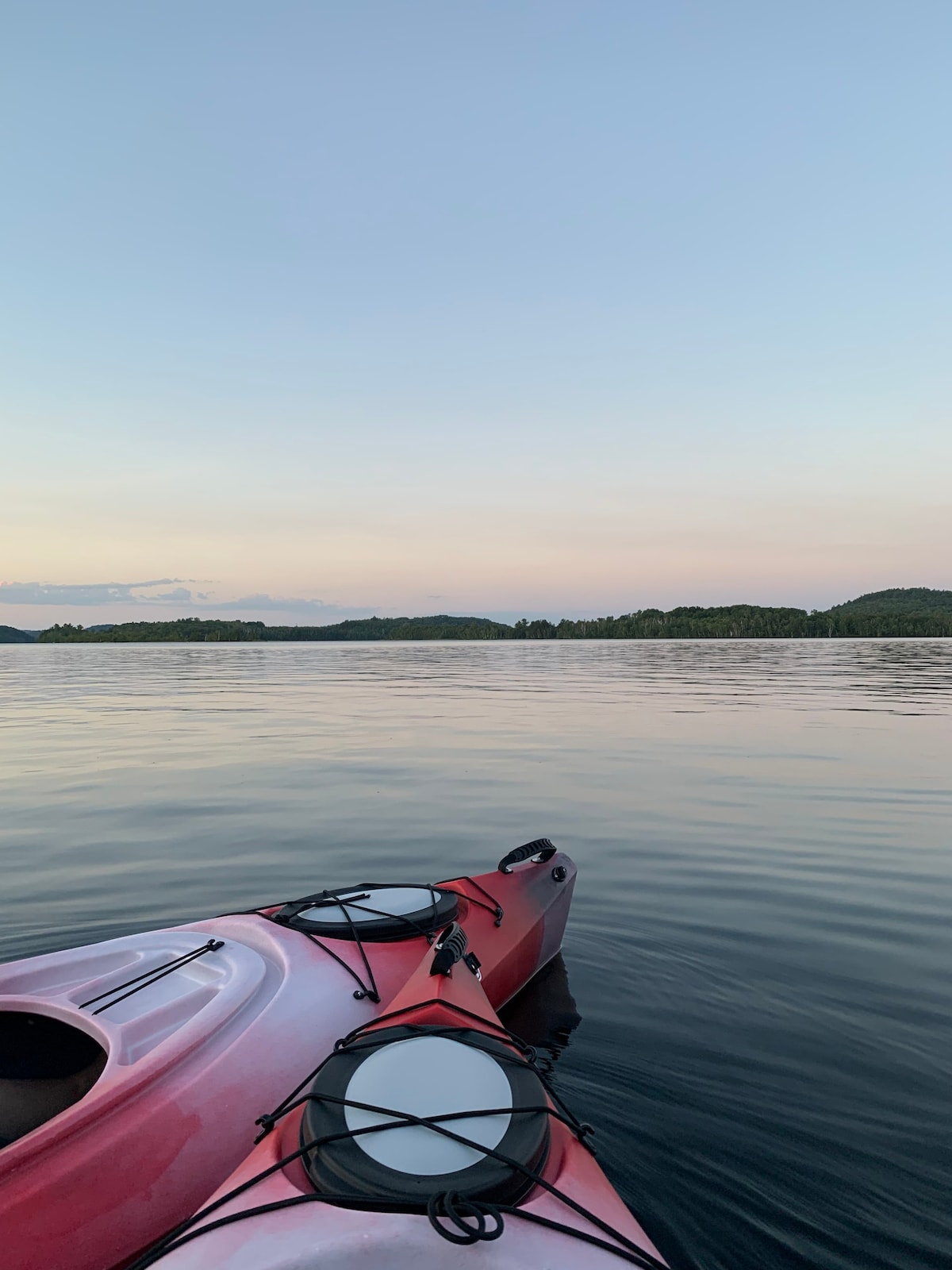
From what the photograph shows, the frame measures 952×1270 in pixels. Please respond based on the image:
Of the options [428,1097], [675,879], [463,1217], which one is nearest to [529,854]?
[675,879]

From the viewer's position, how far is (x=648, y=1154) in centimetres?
379

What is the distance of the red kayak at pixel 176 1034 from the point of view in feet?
9.46

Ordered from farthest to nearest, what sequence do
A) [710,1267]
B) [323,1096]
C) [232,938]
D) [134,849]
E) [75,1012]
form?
[134,849]
[232,938]
[75,1012]
[710,1267]
[323,1096]

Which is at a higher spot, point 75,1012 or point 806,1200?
point 75,1012

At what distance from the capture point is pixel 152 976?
14.0 feet

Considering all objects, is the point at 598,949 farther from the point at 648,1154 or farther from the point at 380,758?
the point at 380,758

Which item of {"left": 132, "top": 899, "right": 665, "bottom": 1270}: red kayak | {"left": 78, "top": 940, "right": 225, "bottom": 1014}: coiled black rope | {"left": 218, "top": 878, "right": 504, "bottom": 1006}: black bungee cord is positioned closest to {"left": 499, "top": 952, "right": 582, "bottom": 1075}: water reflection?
{"left": 218, "top": 878, "right": 504, "bottom": 1006}: black bungee cord

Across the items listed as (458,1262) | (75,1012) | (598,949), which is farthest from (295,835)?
(458,1262)

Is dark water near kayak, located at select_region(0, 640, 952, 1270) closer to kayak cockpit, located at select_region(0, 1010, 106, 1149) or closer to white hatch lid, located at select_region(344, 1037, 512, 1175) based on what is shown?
white hatch lid, located at select_region(344, 1037, 512, 1175)

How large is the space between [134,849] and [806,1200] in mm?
7607

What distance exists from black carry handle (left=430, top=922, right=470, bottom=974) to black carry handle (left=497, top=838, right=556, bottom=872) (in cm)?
170

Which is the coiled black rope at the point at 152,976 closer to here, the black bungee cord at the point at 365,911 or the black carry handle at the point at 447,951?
the black bungee cord at the point at 365,911

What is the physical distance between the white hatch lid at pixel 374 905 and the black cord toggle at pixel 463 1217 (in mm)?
2806

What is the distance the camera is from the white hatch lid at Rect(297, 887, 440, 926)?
5148 millimetres
